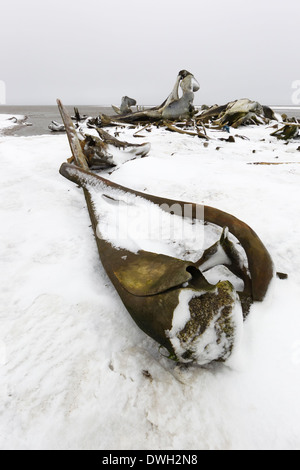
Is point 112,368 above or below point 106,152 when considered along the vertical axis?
below

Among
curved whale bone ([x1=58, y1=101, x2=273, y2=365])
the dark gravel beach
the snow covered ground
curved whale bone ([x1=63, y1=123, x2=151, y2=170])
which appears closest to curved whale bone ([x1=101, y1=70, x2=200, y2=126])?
the dark gravel beach

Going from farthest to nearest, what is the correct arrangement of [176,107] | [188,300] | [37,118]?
1. [37,118]
2. [176,107]
3. [188,300]

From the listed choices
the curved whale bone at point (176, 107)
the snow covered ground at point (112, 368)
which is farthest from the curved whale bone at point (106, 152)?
the curved whale bone at point (176, 107)

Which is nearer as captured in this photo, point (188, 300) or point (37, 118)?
point (188, 300)

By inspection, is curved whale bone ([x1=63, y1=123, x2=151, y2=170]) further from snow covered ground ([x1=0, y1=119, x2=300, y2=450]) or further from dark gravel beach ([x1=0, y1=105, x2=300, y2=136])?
dark gravel beach ([x1=0, y1=105, x2=300, y2=136])

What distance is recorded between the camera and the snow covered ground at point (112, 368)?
29.8 inches

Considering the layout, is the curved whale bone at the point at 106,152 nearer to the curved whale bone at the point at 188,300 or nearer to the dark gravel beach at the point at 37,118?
the curved whale bone at the point at 188,300

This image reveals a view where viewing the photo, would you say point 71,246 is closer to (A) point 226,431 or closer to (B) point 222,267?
(B) point 222,267

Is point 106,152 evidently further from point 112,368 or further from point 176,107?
point 176,107

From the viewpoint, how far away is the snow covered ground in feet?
2.48

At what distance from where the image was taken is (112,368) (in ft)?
3.02

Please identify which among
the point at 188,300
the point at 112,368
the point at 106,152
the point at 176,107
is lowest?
the point at 112,368

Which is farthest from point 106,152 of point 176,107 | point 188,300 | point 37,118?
point 37,118
